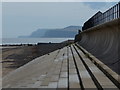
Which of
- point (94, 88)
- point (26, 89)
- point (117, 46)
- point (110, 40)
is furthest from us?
point (110, 40)

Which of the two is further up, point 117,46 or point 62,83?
point 117,46

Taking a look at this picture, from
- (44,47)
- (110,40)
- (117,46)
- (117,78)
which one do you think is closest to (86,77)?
(117,78)

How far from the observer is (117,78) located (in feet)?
18.9

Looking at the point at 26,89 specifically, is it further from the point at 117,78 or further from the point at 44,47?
the point at 44,47

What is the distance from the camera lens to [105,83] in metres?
5.39

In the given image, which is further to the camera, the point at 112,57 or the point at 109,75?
the point at 112,57

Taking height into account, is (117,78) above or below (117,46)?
below

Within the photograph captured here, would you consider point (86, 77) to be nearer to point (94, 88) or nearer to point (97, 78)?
point (97, 78)

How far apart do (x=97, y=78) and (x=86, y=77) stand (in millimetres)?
426

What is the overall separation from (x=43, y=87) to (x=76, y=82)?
0.79 metres

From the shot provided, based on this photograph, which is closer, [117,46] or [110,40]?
[117,46]

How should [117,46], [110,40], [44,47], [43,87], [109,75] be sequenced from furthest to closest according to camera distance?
[44,47] → [110,40] → [117,46] → [109,75] → [43,87]

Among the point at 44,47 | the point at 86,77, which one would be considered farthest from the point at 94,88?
the point at 44,47

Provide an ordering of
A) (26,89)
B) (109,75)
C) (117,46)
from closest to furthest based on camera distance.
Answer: (109,75)
(26,89)
(117,46)
